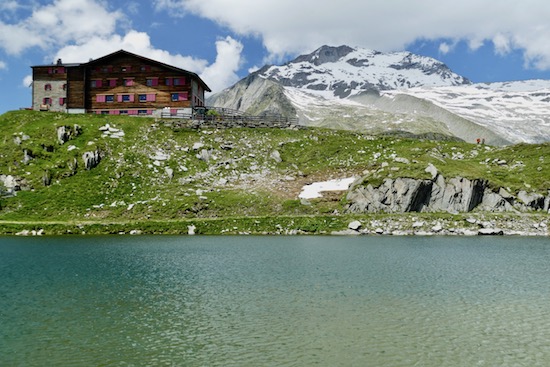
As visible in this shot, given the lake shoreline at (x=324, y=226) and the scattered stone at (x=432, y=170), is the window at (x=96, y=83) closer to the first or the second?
the lake shoreline at (x=324, y=226)

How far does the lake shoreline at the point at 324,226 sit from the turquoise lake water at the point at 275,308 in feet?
51.0

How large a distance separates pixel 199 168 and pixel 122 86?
36.9m

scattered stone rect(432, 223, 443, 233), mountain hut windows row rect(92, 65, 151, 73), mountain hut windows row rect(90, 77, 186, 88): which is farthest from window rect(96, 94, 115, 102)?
scattered stone rect(432, 223, 443, 233)

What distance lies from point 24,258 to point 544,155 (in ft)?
271

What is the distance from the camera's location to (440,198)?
219 feet

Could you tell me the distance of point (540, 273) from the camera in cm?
3438

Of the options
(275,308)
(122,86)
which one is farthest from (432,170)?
(122,86)

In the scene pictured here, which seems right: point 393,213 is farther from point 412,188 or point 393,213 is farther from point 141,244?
point 141,244

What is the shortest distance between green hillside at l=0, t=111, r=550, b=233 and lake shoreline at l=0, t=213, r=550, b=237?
16.2 inches

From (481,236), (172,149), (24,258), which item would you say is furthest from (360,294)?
(172,149)

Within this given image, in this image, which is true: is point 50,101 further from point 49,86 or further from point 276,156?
point 276,156

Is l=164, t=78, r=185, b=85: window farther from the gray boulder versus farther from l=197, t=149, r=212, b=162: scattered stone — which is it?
the gray boulder

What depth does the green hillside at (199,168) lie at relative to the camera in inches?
2719

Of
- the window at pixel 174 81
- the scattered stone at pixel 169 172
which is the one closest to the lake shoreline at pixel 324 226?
the scattered stone at pixel 169 172
